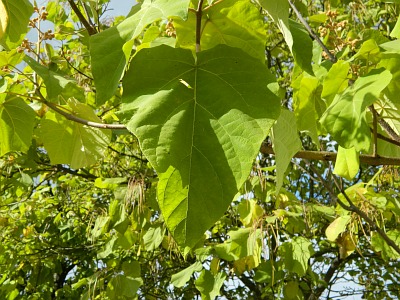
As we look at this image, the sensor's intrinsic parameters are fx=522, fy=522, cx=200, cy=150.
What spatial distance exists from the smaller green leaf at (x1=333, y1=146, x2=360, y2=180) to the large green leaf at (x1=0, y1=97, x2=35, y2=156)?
56 cm

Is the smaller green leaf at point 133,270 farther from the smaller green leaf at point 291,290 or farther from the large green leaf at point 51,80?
the large green leaf at point 51,80

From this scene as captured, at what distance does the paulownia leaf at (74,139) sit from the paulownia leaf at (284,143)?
1.50ft

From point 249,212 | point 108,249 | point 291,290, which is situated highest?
point 249,212

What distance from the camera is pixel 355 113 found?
73cm

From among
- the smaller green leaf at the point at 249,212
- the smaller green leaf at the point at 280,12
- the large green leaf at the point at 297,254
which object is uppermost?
the smaller green leaf at the point at 280,12

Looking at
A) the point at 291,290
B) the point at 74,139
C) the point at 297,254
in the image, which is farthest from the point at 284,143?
the point at 291,290

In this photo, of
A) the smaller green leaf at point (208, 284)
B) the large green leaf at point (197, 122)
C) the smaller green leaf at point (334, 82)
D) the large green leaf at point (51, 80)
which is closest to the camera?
the large green leaf at point (197, 122)

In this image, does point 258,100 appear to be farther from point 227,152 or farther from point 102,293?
point 102,293

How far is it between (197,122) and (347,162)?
1.86ft

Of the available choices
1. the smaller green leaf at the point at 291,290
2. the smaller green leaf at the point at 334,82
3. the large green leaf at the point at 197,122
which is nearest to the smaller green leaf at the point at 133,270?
the smaller green leaf at the point at 291,290

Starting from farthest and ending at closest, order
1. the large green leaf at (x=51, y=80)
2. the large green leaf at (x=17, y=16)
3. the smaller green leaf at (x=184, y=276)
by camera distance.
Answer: the smaller green leaf at (x=184, y=276) → the large green leaf at (x=51, y=80) → the large green leaf at (x=17, y=16)

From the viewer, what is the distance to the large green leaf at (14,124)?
94 cm

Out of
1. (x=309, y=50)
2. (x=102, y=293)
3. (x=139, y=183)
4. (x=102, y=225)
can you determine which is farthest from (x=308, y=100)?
(x=102, y=293)

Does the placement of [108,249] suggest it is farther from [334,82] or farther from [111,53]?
[111,53]
